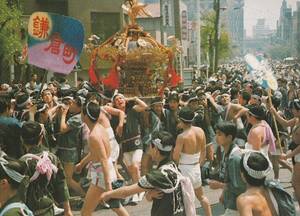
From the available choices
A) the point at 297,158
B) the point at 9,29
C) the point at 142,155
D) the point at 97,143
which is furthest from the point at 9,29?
the point at 297,158

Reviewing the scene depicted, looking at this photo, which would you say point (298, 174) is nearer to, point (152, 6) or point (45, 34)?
point (45, 34)

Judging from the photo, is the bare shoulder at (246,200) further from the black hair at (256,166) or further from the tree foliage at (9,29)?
the tree foliage at (9,29)

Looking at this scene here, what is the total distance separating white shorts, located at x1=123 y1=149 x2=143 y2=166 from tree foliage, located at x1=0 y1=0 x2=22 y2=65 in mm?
12850

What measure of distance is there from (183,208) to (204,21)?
80.1 m

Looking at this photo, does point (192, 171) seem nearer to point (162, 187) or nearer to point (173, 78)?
point (162, 187)

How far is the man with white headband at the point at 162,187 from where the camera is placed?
4641mm

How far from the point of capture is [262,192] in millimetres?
4168

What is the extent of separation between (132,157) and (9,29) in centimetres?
1396

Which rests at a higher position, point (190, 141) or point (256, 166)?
point (256, 166)

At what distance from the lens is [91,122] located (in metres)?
6.68

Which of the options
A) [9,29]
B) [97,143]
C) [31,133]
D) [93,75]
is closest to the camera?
[31,133]

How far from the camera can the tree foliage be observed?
2091cm

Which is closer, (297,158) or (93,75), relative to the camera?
(297,158)

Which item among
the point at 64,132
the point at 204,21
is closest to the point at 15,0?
the point at 64,132
